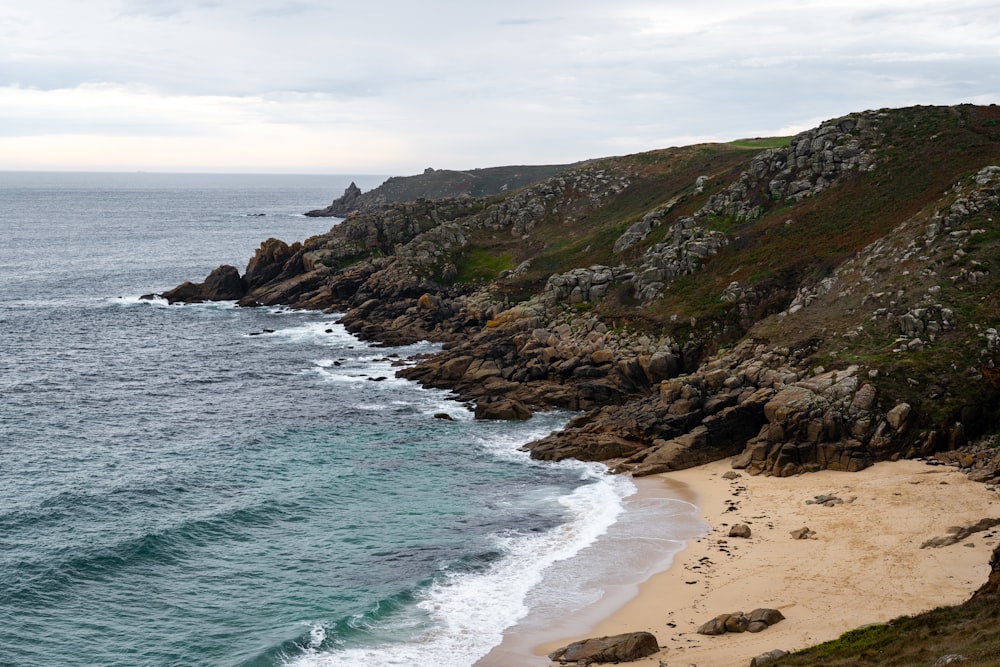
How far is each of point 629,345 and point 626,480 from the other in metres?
19.6

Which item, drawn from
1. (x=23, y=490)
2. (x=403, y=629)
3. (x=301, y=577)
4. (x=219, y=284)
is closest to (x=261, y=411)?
(x=23, y=490)

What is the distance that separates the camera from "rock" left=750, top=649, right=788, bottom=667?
28.9 m

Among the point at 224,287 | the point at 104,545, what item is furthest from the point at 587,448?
the point at 224,287

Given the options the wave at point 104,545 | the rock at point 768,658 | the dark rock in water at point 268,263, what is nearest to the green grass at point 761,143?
the dark rock in water at point 268,263

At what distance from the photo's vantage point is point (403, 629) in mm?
35125

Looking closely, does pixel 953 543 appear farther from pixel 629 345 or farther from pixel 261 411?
pixel 261 411

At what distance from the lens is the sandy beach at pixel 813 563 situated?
32.3 m

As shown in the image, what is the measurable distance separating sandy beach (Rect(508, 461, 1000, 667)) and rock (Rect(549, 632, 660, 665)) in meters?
0.51

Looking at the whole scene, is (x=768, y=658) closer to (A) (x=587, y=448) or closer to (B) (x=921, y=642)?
(B) (x=921, y=642)

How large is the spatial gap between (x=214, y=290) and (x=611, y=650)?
98198mm

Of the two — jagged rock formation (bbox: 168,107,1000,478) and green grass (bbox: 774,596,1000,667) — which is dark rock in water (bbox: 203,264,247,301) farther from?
green grass (bbox: 774,596,1000,667)

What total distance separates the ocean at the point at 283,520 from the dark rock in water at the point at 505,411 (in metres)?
0.92

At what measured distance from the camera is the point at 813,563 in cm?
3775

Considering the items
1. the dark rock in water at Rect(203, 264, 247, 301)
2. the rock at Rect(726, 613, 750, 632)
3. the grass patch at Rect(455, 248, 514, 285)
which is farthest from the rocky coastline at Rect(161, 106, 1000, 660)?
the rock at Rect(726, 613, 750, 632)
